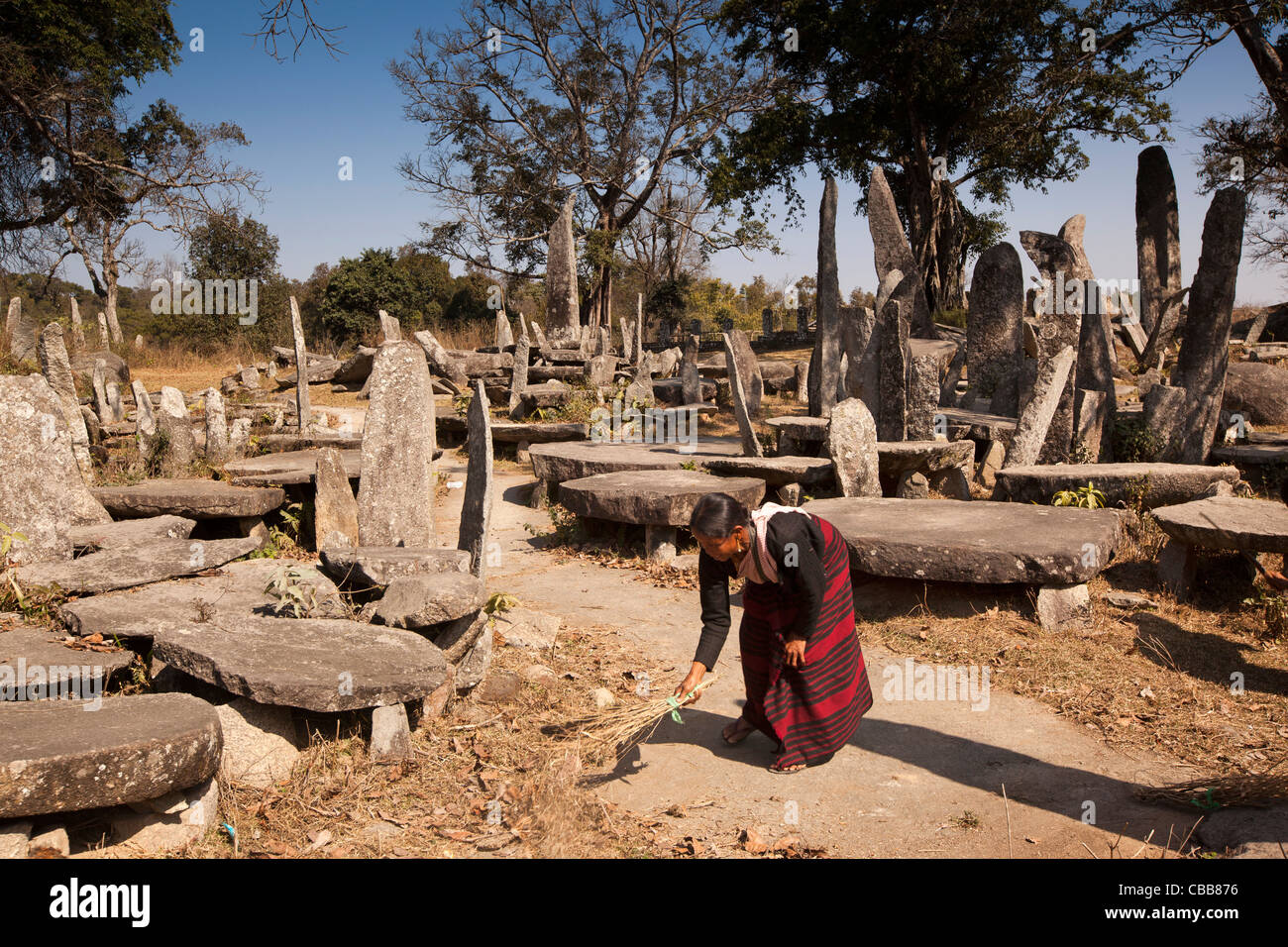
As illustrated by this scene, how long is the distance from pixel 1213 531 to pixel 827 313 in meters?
5.81

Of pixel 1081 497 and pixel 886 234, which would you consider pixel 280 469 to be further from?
pixel 886 234

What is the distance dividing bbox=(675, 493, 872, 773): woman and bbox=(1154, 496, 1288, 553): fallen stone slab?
8.74 feet

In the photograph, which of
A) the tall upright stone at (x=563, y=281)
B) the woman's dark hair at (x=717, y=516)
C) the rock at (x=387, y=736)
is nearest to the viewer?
the woman's dark hair at (x=717, y=516)

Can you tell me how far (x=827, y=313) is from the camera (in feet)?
34.1

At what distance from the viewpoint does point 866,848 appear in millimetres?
Answer: 3217

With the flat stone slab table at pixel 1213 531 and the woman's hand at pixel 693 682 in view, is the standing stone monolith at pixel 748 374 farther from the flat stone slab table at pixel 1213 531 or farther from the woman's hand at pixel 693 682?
the woman's hand at pixel 693 682

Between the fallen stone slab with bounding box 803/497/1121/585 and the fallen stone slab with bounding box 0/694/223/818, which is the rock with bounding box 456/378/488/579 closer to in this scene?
the fallen stone slab with bounding box 0/694/223/818

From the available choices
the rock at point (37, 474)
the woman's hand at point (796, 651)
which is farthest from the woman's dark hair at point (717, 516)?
the rock at point (37, 474)

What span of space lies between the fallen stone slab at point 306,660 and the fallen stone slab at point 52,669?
0.77 feet

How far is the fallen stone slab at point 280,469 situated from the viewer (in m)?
7.32

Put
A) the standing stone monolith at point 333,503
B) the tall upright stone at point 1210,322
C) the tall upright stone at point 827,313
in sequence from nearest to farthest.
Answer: the standing stone monolith at point 333,503 → the tall upright stone at point 1210,322 → the tall upright stone at point 827,313

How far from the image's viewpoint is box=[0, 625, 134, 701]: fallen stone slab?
141 inches

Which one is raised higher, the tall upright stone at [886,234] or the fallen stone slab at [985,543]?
the tall upright stone at [886,234]

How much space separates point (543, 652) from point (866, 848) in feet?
7.84
